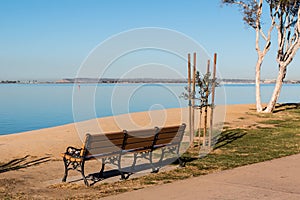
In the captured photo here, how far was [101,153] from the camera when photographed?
6828mm

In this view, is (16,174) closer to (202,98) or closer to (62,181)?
(62,181)

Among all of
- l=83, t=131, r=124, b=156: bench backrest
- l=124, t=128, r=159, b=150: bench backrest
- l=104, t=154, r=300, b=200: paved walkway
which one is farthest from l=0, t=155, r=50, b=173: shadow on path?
l=104, t=154, r=300, b=200: paved walkway

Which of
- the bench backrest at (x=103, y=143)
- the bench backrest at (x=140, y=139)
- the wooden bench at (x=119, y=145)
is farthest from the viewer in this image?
the bench backrest at (x=140, y=139)

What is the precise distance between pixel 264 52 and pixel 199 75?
14840 mm

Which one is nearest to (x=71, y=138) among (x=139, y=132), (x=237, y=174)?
(x=139, y=132)

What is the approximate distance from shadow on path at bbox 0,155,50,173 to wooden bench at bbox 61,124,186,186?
5.52ft

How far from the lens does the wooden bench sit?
6621 millimetres

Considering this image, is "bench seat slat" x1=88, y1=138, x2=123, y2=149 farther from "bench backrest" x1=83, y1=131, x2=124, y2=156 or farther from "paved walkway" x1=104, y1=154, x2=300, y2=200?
"paved walkway" x1=104, y1=154, x2=300, y2=200

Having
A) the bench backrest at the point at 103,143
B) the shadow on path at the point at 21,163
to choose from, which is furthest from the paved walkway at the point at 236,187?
the shadow on path at the point at 21,163

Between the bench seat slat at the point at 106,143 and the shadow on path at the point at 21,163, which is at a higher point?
the bench seat slat at the point at 106,143

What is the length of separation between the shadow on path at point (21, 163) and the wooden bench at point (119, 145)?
1.68m

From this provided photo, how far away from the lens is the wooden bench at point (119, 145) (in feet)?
21.7

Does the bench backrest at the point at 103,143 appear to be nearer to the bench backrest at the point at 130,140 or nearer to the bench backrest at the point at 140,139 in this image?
the bench backrest at the point at 130,140

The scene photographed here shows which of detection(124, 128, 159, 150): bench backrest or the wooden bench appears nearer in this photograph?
the wooden bench
